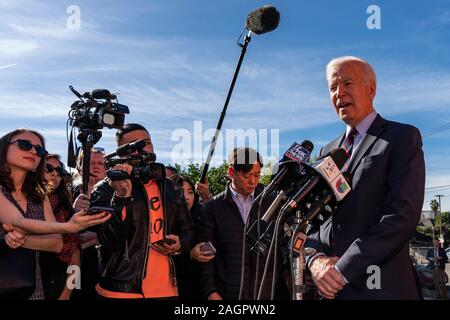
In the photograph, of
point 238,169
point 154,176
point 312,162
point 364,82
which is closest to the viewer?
point 312,162

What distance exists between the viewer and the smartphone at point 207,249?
159 inches

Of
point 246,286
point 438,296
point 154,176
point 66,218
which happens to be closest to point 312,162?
point 154,176

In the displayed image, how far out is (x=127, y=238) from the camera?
149 inches

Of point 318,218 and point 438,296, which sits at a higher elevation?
point 318,218

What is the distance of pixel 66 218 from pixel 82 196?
327mm

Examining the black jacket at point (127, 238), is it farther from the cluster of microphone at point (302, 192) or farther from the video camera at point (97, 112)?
the cluster of microphone at point (302, 192)

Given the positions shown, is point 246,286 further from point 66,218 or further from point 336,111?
point 336,111

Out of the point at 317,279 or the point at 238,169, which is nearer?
the point at 317,279

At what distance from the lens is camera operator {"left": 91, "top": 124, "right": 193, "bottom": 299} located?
368 cm

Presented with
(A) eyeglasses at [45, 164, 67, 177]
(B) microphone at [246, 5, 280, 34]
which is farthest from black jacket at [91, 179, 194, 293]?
(B) microphone at [246, 5, 280, 34]

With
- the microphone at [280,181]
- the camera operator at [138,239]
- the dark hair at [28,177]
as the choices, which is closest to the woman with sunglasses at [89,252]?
the dark hair at [28,177]

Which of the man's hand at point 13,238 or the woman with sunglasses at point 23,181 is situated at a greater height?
the woman with sunglasses at point 23,181

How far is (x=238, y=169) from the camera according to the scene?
485 cm

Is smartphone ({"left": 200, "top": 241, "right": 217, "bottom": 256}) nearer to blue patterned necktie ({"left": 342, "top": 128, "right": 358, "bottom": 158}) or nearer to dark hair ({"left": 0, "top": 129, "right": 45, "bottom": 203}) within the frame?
dark hair ({"left": 0, "top": 129, "right": 45, "bottom": 203})
